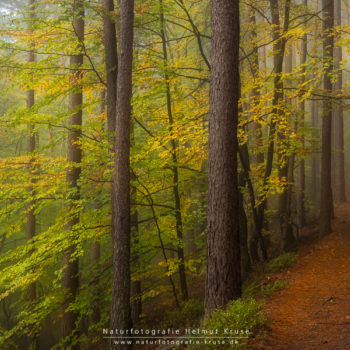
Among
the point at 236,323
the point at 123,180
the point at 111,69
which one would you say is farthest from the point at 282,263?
the point at 111,69

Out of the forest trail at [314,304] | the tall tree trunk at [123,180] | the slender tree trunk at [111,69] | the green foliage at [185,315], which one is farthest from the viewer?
the green foliage at [185,315]

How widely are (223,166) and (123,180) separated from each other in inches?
105

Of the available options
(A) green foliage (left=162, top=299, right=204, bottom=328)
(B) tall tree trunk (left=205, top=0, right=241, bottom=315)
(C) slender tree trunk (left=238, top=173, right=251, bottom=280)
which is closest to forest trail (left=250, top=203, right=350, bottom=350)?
(B) tall tree trunk (left=205, top=0, right=241, bottom=315)

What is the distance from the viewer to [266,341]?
3.80 m

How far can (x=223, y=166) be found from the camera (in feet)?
15.6

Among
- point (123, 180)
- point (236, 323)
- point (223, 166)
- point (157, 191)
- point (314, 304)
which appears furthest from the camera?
point (157, 191)

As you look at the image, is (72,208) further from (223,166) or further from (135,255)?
(223,166)

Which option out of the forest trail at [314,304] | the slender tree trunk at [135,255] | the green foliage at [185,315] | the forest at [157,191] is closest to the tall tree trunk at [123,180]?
the forest at [157,191]

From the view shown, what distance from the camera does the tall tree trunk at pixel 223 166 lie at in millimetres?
4703

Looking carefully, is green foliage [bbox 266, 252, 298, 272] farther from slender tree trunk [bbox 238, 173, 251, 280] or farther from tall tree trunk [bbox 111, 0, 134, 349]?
tall tree trunk [bbox 111, 0, 134, 349]

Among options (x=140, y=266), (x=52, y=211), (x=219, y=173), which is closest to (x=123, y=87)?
(x=219, y=173)

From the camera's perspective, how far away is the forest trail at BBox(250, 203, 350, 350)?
3799mm

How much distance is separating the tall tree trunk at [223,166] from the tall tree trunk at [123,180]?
2.30m

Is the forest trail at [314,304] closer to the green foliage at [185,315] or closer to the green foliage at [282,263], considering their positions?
the green foliage at [282,263]
